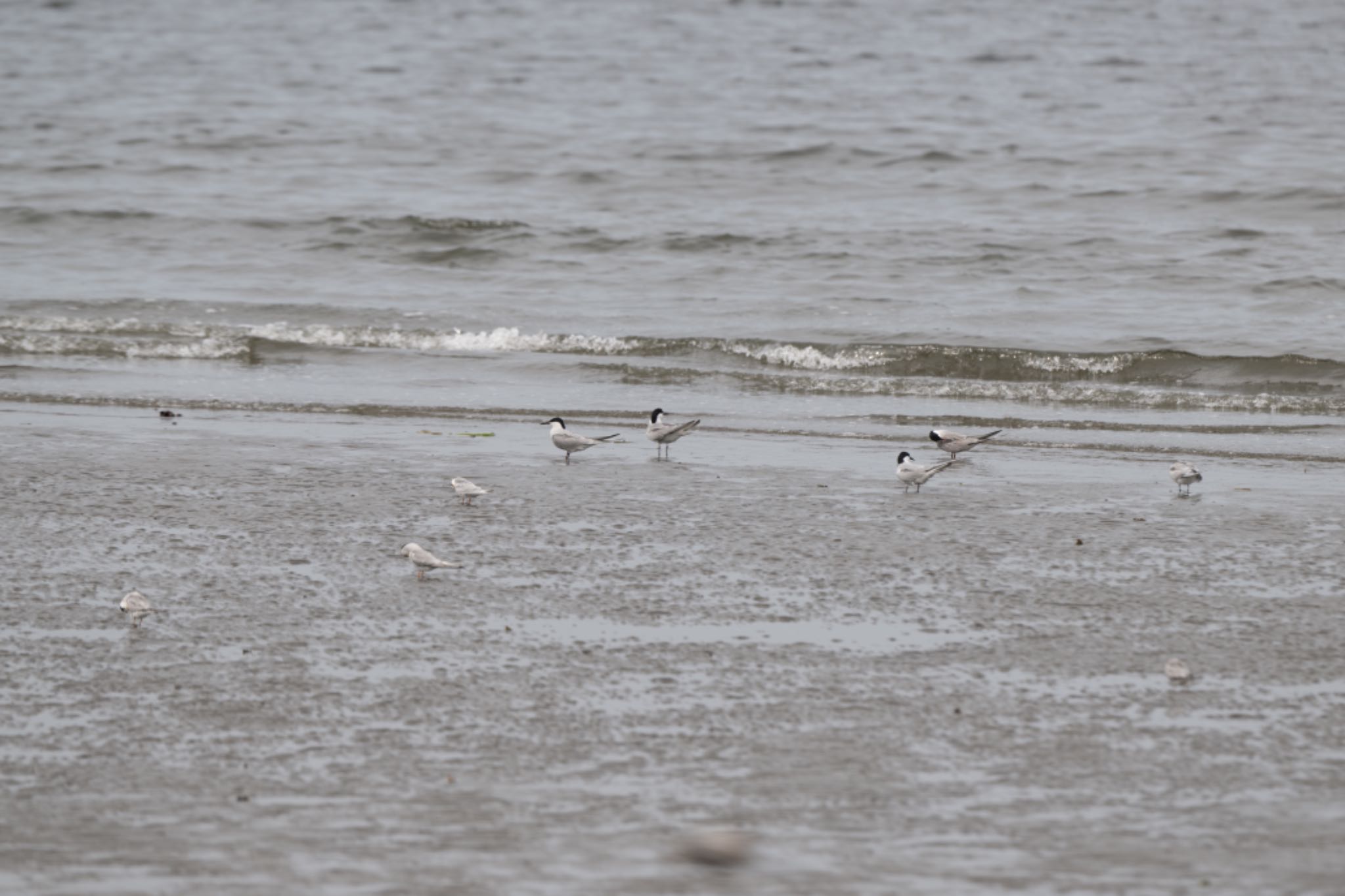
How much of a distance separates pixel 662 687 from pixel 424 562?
2284 mm

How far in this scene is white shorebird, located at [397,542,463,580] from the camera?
31.9 ft

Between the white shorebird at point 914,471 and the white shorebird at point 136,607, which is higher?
the white shorebird at point 914,471

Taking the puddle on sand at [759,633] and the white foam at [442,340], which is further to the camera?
the white foam at [442,340]

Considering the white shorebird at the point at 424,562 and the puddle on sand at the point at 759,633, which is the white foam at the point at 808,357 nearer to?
the white shorebird at the point at 424,562

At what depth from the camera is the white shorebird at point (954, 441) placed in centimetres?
1403

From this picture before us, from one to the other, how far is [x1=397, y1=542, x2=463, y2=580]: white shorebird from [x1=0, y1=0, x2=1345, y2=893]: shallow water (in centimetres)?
16

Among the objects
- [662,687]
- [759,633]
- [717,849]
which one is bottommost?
[717,849]

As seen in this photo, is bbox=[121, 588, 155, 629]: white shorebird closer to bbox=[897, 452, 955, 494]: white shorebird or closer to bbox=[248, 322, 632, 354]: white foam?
bbox=[897, 452, 955, 494]: white shorebird

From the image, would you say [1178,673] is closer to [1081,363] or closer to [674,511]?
[674,511]

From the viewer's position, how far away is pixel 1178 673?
8.05m

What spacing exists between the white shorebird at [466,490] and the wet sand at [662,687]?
0.49ft

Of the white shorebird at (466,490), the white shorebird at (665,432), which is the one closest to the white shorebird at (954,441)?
the white shorebird at (665,432)

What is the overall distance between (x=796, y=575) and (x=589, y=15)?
46157 mm

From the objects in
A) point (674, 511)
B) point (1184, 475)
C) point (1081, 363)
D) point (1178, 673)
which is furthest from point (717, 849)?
point (1081, 363)
